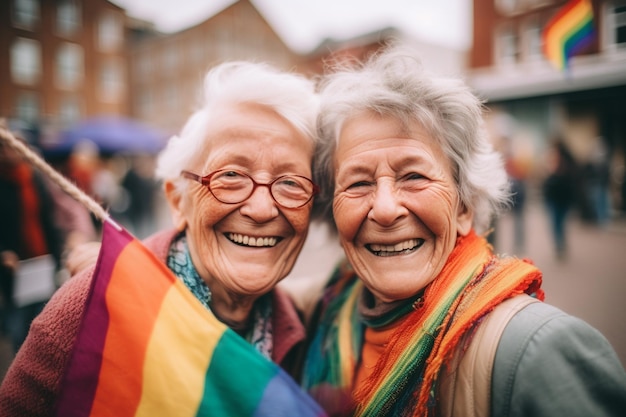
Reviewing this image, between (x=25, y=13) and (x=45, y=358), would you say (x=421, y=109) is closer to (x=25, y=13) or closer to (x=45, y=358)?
(x=45, y=358)

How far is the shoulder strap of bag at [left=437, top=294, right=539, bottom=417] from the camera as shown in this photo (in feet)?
4.15

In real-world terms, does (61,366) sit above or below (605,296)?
above

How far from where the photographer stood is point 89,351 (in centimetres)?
132

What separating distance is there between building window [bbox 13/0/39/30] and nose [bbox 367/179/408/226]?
2406 cm

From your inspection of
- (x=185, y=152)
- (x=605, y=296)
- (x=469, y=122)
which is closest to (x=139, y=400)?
(x=185, y=152)

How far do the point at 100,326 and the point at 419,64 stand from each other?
5.06ft

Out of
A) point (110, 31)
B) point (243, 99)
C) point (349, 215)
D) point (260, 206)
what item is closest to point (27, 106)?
point (110, 31)

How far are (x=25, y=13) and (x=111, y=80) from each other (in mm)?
9610

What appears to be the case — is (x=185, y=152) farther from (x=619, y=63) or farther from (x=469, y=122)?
(x=619, y=63)

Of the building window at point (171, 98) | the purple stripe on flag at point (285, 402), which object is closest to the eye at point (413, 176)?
the purple stripe on flag at point (285, 402)

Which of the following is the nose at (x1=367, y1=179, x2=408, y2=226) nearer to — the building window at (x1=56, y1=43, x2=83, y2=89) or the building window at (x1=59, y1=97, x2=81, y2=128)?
the building window at (x1=56, y1=43, x2=83, y2=89)

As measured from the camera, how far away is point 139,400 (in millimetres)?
1292

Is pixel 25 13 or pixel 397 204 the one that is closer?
pixel 397 204

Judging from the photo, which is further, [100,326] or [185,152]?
[185,152]
